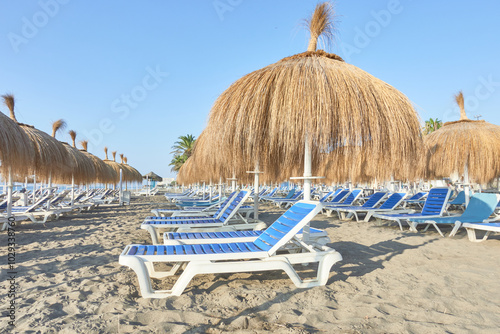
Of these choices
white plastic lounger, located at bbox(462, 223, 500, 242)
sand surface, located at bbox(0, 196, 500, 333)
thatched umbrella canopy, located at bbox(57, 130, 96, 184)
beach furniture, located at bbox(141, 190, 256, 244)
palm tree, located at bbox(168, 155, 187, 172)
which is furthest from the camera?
palm tree, located at bbox(168, 155, 187, 172)

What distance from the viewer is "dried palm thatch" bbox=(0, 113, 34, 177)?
5.23 metres

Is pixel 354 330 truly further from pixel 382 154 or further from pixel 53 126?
pixel 53 126

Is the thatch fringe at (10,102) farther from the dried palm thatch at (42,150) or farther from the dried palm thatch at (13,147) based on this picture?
the dried palm thatch at (13,147)

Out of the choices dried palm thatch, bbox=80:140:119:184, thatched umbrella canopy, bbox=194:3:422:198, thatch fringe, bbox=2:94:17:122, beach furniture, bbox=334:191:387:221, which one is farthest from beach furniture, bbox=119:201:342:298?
dried palm thatch, bbox=80:140:119:184

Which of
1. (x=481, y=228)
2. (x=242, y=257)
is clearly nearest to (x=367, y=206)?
(x=481, y=228)

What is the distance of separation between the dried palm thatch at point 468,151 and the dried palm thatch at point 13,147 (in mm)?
9630

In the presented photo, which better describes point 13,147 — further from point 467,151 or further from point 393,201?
point 467,151

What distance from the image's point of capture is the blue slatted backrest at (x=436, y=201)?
6.41m

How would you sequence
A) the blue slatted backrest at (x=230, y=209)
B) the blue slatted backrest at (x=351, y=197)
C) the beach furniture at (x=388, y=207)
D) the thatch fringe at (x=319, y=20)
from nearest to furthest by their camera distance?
1. the thatch fringe at (x=319, y=20)
2. the blue slatted backrest at (x=230, y=209)
3. the beach furniture at (x=388, y=207)
4. the blue slatted backrest at (x=351, y=197)

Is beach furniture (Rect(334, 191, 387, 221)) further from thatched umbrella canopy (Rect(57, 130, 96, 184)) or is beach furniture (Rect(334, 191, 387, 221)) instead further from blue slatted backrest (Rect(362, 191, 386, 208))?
thatched umbrella canopy (Rect(57, 130, 96, 184))

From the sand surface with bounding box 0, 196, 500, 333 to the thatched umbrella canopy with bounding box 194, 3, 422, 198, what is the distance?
1.30 metres

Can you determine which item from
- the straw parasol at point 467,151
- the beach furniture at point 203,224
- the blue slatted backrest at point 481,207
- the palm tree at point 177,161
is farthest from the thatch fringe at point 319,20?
the palm tree at point 177,161

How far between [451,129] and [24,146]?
1034 centimetres

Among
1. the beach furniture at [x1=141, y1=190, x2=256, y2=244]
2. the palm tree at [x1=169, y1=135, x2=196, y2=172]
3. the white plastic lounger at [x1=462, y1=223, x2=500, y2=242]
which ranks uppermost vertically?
the palm tree at [x1=169, y1=135, x2=196, y2=172]
